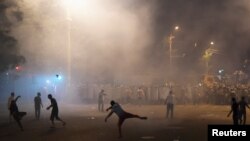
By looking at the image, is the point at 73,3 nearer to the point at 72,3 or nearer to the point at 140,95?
the point at 72,3

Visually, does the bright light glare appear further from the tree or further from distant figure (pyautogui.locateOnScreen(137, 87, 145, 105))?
distant figure (pyautogui.locateOnScreen(137, 87, 145, 105))

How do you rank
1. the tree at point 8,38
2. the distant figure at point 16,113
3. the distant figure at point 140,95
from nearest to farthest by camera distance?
the distant figure at point 16,113 < the tree at point 8,38 < the distant figure at point 140,95

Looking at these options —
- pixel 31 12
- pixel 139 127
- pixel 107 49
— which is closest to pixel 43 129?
pixel 139 127

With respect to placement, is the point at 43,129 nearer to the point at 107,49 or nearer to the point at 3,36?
the point at 3,36

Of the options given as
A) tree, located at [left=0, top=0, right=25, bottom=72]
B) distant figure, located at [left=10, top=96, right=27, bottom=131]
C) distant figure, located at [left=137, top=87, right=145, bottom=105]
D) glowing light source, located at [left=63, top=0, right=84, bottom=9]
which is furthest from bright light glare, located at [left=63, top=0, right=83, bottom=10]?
distant figure, located at [left=10, top=96, right=27, bottom=131]

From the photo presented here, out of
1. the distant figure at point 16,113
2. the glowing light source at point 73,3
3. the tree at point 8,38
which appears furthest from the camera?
the glowing light source at point 73,3

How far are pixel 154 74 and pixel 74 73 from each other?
11.3 meters

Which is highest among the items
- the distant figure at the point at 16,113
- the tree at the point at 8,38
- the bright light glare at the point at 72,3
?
the bright light glare at the point at 72,3

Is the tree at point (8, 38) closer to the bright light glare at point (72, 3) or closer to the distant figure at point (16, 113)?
the bright light glare at point (72, 3)

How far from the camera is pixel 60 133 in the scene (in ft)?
54.8

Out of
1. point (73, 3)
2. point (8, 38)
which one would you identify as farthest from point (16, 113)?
point (73, 3)

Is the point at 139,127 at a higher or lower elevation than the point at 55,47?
lower

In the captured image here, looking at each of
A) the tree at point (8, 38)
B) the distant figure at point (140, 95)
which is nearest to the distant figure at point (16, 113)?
the tree at point (8, 38)

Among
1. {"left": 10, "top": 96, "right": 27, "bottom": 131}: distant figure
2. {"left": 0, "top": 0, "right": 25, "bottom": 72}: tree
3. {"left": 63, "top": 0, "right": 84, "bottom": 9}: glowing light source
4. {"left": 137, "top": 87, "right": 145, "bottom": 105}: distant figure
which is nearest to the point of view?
{"left": 10, "top": 96, "right": 27, "bottom": 131}: distant figure
